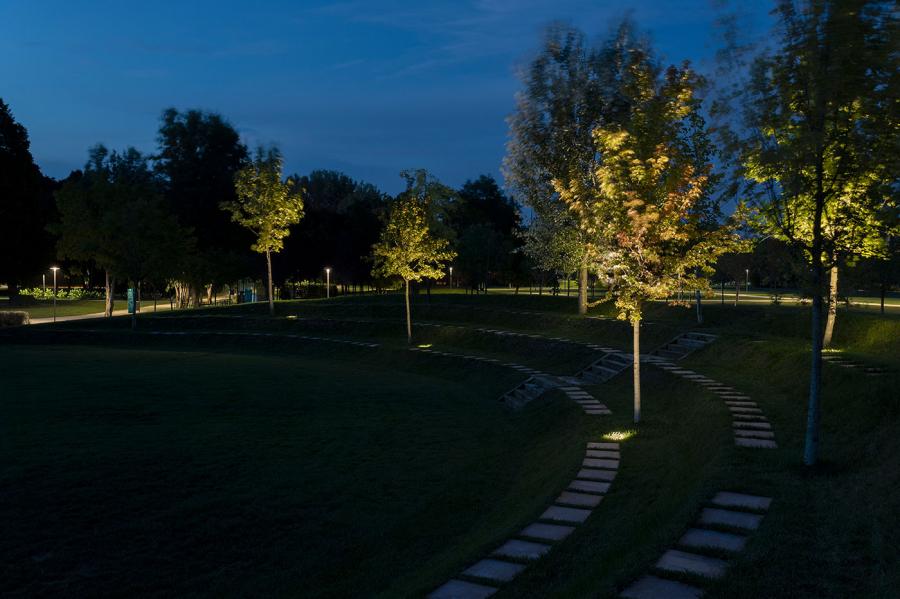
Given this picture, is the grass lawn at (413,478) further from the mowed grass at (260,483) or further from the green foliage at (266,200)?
the green foliage at (266,200)

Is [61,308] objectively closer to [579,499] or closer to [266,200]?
[266,200]

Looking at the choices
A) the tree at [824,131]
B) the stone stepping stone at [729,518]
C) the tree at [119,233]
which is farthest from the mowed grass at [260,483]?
the tree at [119,233]

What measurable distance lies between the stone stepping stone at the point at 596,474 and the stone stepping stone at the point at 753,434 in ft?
8.77

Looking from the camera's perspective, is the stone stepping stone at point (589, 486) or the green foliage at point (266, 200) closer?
the stone stepping stone at point (589, 486)

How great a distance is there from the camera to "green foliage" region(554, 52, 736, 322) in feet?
52.6

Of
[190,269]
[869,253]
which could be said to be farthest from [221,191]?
[869,253]

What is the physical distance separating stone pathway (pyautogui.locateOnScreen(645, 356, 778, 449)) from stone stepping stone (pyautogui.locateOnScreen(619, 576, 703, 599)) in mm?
5962

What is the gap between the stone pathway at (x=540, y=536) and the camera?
26.0 feet

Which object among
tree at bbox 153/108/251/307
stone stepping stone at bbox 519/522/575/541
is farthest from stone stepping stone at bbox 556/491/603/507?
tree at bbox 153/108/251/307

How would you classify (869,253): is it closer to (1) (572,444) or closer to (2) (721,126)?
(2) (721,126)

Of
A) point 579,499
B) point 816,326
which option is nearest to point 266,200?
point 579,499

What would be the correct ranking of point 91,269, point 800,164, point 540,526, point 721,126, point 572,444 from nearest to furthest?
point 540,526 → point 800,164 → point 721,126 → point 572,444 → point 91,269

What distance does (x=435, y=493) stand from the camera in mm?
12969

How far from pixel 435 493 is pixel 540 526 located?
341cm
